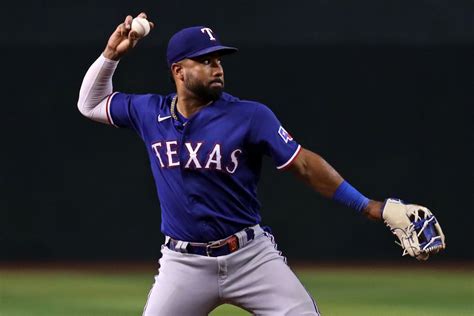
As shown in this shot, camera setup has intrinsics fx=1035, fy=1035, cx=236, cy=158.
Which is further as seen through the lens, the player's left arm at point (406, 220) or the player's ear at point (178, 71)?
the player's ear at point (178, 71)

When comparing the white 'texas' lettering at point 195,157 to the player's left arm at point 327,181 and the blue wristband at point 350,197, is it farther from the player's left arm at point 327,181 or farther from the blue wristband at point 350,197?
the blue wristband at point 350,197

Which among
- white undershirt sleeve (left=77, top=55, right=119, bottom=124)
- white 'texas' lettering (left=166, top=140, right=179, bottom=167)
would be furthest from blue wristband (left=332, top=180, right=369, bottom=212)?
white undershirt sleeve (left=77, top=55, right=119, bottom=124)

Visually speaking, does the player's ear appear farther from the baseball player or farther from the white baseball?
the white baseball

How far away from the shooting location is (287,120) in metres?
11.4

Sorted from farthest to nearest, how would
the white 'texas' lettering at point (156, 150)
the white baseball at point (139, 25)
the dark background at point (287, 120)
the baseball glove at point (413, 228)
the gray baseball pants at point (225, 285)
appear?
the dark background at point (287, 120) < the white baseball at point (139, 25) < the white 'texas' lettering at point (156, 150) < the gray baseball pants at point (225, 285) < the baseball glove at point (413, 228)

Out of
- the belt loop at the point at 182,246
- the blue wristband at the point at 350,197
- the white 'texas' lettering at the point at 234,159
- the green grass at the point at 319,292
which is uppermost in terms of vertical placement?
the white 'texas' lettering at the point at 234,159

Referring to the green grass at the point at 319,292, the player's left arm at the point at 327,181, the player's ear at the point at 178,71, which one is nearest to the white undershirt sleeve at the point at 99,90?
the player's ear at the point at 178,71

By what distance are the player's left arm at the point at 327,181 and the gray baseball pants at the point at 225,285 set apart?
419 millimetres

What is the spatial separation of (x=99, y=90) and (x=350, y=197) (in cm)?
150

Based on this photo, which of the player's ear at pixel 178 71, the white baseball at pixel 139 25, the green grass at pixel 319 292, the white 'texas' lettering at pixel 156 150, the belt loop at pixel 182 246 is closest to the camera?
the belt loop at pixel 182 246

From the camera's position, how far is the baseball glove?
4699 mm

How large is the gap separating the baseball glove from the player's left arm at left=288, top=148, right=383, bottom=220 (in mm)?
77

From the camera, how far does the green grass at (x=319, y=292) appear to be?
8312mm

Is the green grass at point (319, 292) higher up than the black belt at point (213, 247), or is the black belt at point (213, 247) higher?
the black belt at point (213, 247)
